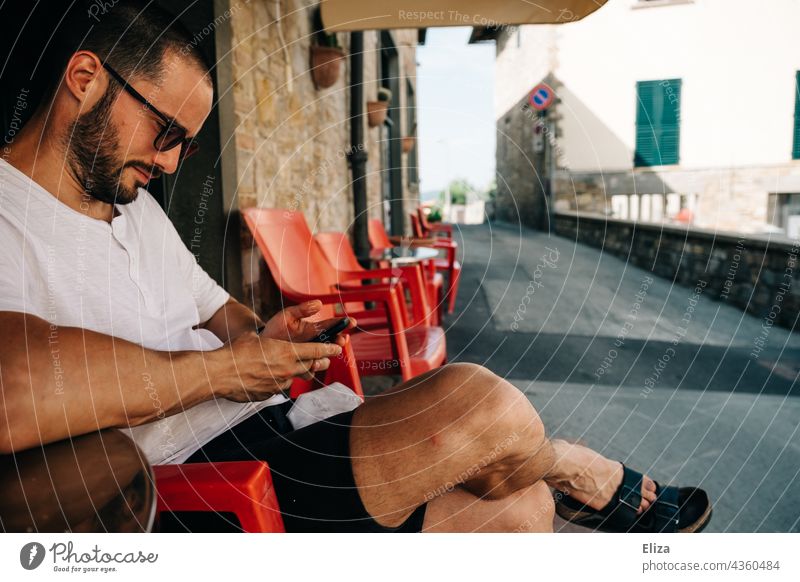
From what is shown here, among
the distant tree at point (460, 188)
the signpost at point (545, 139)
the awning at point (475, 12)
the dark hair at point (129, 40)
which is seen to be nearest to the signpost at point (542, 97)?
the signpost at point (545, 139)

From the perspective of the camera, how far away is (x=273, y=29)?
214 cm

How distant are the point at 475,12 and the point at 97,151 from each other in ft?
3.61

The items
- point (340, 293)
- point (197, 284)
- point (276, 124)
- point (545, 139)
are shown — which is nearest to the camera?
point (197, 284)

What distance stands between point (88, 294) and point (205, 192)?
992 millimetres

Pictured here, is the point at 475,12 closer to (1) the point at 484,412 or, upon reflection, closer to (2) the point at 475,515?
(1) the point at 484,412

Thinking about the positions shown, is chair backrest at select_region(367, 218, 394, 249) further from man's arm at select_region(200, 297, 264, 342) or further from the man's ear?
the man's ear

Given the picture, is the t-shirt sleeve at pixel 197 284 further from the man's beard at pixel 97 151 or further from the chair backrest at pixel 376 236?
the chair backrest at pixel 376 236

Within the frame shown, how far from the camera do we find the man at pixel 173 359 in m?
0.71

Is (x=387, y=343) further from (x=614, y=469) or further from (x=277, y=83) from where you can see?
(x=277, y=83)

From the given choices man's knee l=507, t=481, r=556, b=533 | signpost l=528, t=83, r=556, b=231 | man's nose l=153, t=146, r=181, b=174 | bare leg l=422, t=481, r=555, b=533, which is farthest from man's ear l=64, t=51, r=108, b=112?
signpost l=528, t=83, r=556, b=231

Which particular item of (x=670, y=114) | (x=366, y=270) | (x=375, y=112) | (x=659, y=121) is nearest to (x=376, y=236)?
(x=375, y=112)

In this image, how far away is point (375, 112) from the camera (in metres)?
3.88

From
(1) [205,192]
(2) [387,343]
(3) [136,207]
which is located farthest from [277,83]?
(3) [136,207]
